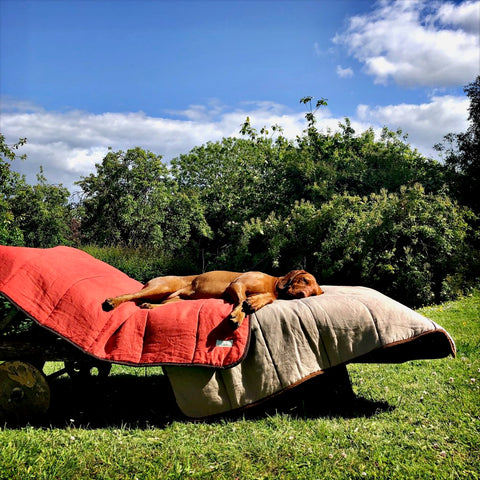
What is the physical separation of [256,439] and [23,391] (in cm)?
227

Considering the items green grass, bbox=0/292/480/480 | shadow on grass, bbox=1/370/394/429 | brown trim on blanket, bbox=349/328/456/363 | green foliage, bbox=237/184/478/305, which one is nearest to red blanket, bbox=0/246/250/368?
shadow on grass, bbox=1/370/394/429

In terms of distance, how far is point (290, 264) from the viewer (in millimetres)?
12844

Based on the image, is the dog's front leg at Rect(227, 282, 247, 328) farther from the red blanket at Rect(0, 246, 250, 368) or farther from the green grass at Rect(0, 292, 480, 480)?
the green grass at Rect(0, 292, 480, 480)

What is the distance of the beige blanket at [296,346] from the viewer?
435cm

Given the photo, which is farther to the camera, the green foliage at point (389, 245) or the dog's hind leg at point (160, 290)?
the green foliage at point (389, 245)

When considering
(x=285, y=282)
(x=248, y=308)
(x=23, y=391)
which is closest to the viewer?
(x=23, y=391)

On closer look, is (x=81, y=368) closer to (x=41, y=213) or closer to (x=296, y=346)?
(x=296, y=346)

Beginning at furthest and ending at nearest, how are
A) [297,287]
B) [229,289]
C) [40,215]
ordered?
[40,215] < [297,287] < [229,289]

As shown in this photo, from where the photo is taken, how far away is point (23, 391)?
4.47 m

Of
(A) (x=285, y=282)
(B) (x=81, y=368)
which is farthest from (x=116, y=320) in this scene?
(A) (x=285, y=282)

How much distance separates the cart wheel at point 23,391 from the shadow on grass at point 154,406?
13 centimetres

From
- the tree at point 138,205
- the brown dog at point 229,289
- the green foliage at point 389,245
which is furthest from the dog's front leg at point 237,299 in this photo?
the tree at point 138,205

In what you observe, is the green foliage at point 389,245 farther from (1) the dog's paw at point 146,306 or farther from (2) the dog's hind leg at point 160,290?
(1) the dog's paw at point 146,306

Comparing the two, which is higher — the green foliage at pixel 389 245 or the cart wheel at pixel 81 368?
the green foliage at pixel 389 245
